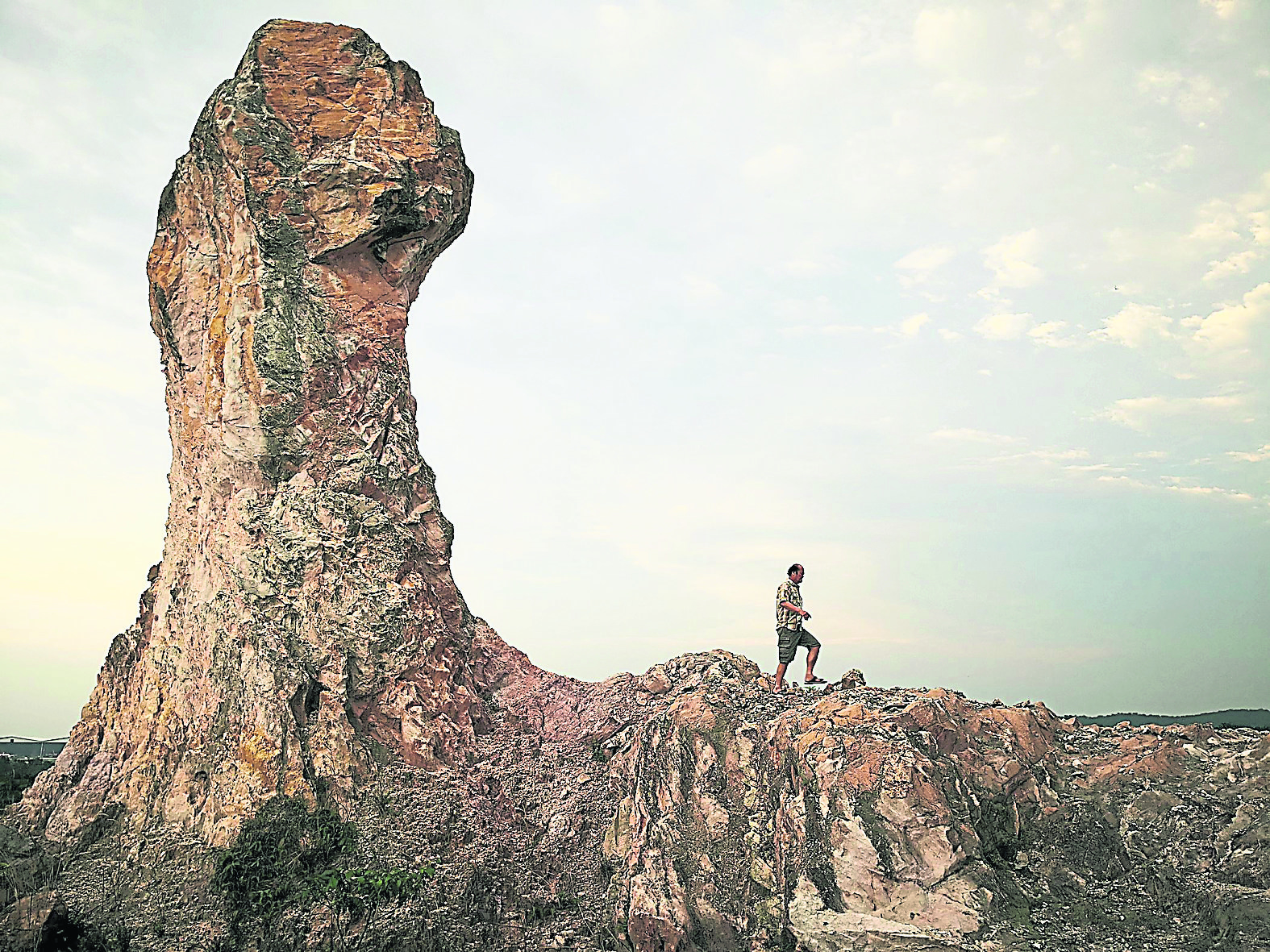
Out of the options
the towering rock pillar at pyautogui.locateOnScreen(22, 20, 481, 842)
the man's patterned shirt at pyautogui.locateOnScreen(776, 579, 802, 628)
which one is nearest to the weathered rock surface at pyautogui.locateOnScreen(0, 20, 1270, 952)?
the towering rock pillar at pyautogui.locateOnScreen(22, 20, 481, 842)

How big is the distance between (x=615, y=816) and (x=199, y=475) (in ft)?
26.7

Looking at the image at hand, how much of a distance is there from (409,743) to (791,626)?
19.3ft

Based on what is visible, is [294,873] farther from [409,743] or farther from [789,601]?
[789,601]

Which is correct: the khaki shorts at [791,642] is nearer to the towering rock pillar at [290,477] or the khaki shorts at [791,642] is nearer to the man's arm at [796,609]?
the man's arm at [796,609]

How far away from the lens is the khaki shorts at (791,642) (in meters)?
14.7

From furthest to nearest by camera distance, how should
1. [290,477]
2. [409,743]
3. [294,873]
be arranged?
[290,477] → [409,743] → [294,873]

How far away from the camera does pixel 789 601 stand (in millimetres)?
14492

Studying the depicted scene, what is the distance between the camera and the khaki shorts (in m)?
14.7

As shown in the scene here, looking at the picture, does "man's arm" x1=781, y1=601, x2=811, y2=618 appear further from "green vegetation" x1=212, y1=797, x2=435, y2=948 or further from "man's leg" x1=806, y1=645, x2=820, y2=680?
"green vegetation" x1=212, y1=797, x2=435, y2=948

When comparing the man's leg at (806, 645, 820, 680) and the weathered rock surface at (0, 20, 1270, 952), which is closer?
the weathered rock surface at (0, 20, 1270, 952)

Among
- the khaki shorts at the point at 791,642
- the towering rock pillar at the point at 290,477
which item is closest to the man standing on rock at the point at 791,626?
the khaki shorts at the point at 791,642

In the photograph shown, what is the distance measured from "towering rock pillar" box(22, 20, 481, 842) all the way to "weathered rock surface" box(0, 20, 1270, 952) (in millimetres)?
46

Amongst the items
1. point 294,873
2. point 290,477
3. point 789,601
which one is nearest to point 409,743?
point 294,873

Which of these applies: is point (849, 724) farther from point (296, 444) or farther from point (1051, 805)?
point (296, 444)
